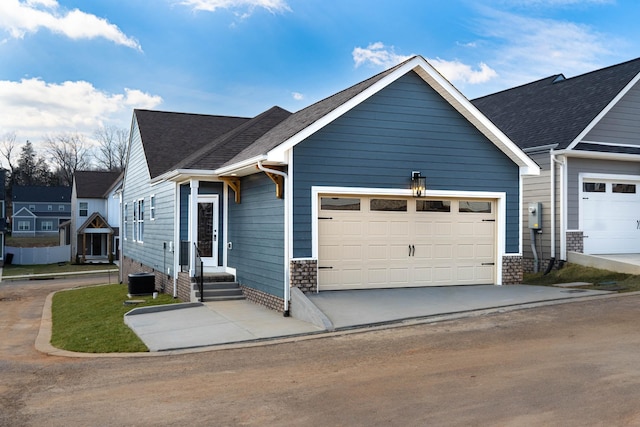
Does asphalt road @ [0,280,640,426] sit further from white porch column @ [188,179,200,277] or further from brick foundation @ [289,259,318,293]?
white porch column @ [188,179,200,277]

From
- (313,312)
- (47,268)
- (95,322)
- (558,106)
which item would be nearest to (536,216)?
(558,106)

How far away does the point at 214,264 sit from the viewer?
15938 mm

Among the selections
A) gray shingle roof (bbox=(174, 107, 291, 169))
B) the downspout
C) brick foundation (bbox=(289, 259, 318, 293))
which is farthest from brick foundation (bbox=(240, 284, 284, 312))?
gray shingle roof (bbox=(174, 107, 291, 169))

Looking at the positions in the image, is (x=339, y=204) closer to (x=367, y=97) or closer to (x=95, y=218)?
(x=367, y=97)

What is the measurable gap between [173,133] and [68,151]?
62.6m

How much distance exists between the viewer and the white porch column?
14789 millimetres

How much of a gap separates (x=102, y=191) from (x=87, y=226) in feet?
16.7

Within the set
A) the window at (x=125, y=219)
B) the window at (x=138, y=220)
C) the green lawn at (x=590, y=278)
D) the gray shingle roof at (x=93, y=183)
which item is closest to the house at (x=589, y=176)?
the green lawn at (x=590, y=278)

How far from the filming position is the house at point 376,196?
1205cm

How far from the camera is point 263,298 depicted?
1292 centimetres

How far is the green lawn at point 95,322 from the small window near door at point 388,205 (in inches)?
223

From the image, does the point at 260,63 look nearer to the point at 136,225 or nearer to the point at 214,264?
the point at 136,225

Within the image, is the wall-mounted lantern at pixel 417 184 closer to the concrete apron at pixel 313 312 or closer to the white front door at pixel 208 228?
the concrete apron at pixel 313 312

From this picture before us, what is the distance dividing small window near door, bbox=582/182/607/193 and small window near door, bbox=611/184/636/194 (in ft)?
1.15
